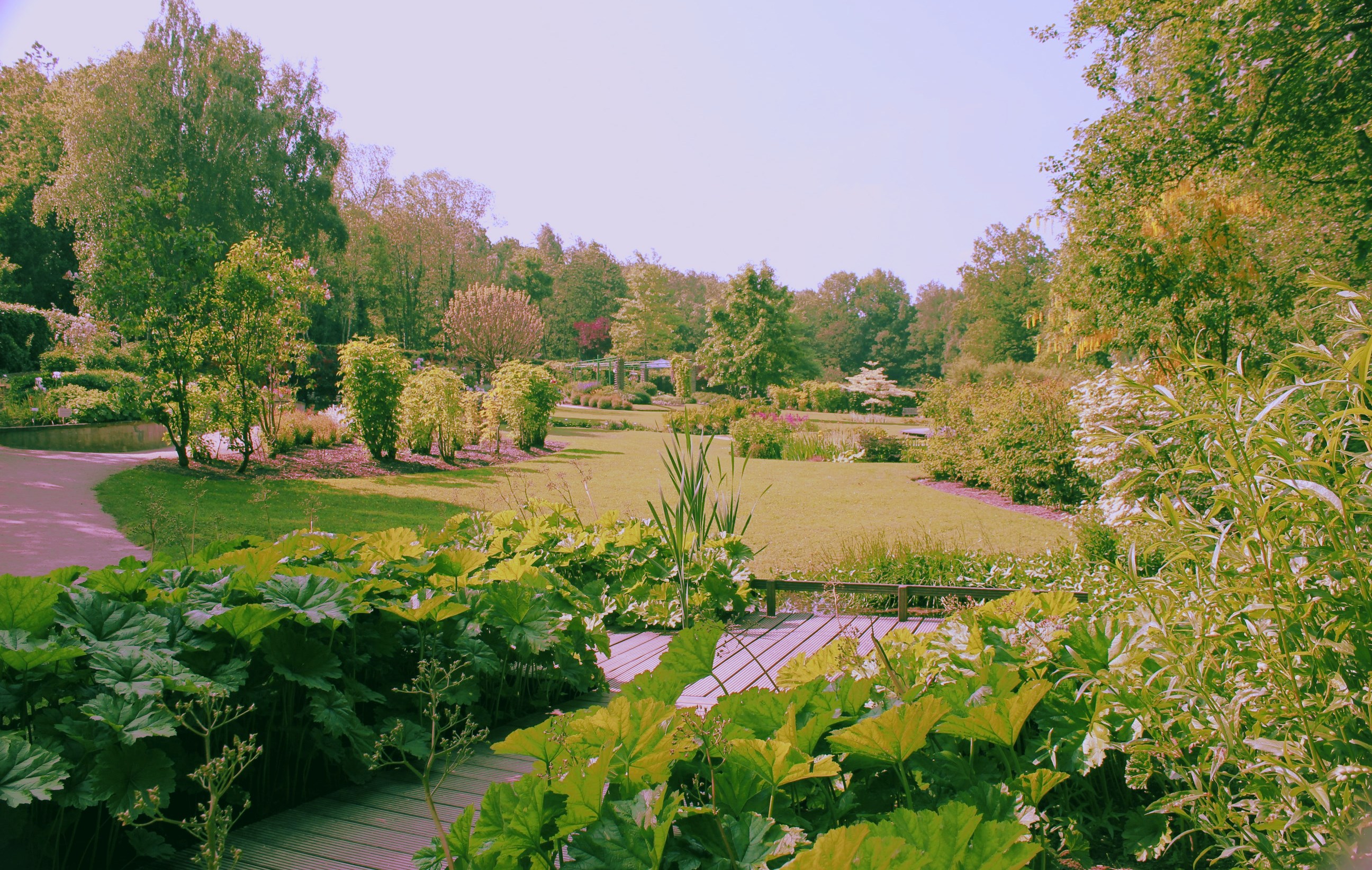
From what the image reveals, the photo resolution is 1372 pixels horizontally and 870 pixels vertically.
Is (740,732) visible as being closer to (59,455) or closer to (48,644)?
(48,644)

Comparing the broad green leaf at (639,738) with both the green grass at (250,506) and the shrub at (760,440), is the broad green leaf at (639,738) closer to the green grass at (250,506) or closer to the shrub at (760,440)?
the green grass at (250,506)

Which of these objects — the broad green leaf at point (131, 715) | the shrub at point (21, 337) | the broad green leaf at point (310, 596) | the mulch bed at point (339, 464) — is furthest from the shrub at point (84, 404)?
the broad green leaf at point (131, 715)

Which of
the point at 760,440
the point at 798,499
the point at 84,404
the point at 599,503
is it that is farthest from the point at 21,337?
the point at 798,499

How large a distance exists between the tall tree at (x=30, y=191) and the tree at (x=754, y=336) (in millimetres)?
22135

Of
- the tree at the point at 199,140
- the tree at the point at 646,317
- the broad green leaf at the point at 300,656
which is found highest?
the tree at the point at 199,140

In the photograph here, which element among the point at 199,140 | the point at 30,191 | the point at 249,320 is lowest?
the point at 249,320

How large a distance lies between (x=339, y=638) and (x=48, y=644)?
0.75m

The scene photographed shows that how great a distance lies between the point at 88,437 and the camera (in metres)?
11.8

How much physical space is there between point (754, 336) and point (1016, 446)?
20.8 metres

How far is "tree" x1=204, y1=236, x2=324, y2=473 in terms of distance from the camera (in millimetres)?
9695

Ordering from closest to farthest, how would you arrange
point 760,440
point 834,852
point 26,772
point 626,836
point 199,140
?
point 834,852 < point 626,836 < point 26,772 < point 760,440 < point 199,140

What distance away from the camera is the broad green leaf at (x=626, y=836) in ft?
3.63

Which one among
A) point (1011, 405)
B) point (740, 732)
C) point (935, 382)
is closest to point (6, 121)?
point (935, 382)

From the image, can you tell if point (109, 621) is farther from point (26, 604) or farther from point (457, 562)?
point (457, 562)
